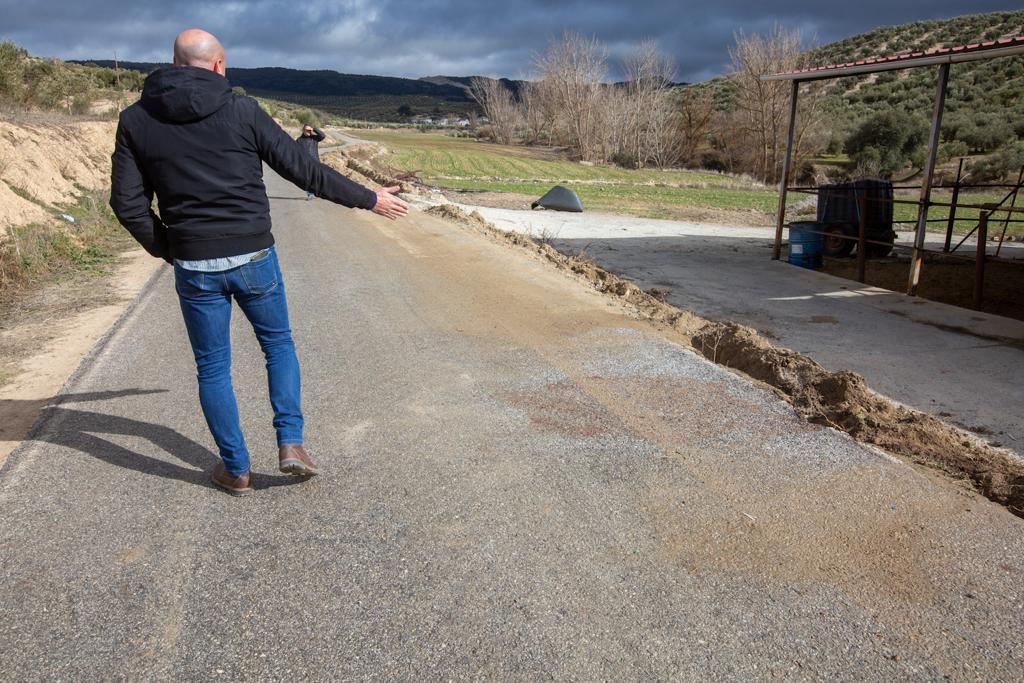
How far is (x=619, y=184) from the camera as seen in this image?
43219 millimetres

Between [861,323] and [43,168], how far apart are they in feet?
59.6

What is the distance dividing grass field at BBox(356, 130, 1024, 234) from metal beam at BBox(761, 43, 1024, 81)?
10898 millimetres

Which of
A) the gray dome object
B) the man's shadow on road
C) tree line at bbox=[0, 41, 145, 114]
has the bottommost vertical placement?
the man's shadow on road

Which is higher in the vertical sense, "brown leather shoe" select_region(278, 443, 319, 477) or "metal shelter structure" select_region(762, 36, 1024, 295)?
"metal shelter structure" select_region(762, 36, 1024, 295)

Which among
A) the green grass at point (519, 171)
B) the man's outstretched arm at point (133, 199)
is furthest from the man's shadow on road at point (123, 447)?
the green grass at point (519, 171)

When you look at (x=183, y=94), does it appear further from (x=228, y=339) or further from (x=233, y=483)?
(x=233, y=483)

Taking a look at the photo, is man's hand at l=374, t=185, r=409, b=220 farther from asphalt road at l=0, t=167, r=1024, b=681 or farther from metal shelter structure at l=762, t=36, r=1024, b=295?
metal shelter structure at l=762, t=36, r=1024, b=295

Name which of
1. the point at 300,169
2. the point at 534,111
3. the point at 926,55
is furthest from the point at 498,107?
the point at 300,169

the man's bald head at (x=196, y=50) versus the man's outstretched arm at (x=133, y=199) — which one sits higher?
the man's bald head at (x=196, y=50)

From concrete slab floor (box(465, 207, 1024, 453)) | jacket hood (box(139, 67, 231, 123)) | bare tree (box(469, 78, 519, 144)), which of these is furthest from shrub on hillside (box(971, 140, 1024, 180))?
bare tree (box(469, 78, 519, 144))

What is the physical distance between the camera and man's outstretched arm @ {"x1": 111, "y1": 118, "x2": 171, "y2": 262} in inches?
130

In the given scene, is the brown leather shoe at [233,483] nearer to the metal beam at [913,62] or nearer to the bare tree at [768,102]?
the metal beam at [913,62]

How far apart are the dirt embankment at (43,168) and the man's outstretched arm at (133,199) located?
10.6 meters

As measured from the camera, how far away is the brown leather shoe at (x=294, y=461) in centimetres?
371
